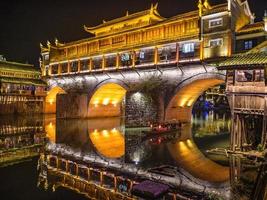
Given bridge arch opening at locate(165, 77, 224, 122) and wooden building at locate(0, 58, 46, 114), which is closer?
bridge arch opening at locate(165, 77, 224, 122)

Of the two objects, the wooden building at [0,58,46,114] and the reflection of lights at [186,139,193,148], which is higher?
the wooden building at [0,58,46,114]

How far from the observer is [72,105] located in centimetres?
3959

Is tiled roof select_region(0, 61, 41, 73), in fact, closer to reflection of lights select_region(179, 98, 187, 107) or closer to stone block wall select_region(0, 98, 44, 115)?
stone block wall select_region(0, 98, 44, 115)

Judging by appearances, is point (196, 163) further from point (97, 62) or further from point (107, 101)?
point (107, 101)

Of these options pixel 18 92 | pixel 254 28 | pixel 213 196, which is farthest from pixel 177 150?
pixel 18 92

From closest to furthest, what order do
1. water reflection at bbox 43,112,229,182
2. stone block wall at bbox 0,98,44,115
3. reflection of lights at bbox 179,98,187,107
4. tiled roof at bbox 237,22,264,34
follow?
water reflection at bbox 43,112,229,182
tiled roof at bbox 237,22,264,34
reflection of lights at bbox 179,98,187,107
stone block wall at bbox 0,98,44,115

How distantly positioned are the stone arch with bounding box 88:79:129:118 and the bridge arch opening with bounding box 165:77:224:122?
8357mm

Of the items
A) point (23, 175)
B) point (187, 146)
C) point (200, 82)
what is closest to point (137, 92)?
point (200, 82)

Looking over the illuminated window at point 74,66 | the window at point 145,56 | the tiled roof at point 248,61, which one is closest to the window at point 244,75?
the tiled roof at point 248,61

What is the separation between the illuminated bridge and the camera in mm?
28391

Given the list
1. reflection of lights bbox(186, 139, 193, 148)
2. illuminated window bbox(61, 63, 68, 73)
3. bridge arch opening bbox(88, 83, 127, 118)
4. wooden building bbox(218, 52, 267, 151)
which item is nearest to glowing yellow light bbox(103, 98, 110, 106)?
bridge arch opening bbox(88, 83, 127, 118)

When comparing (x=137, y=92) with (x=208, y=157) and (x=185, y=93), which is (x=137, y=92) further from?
(x=208, y=157)

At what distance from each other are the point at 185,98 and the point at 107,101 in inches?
636

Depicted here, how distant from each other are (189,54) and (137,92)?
764 cm
